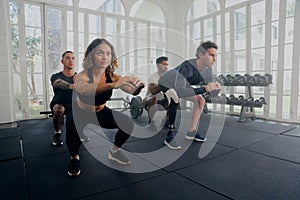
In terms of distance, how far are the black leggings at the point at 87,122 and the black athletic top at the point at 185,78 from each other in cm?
70

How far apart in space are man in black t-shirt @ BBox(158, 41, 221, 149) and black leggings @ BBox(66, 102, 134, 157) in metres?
0.65

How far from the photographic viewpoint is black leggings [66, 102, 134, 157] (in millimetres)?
1557

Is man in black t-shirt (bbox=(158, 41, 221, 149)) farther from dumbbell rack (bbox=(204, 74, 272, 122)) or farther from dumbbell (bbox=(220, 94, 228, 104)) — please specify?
dumbbell (bbox=(220, 94, 228, 104))

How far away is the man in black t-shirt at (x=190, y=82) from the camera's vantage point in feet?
6.95

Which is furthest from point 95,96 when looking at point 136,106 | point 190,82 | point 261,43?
point 261,43

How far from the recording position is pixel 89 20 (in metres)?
4.63

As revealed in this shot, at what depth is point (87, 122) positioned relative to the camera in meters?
1.65

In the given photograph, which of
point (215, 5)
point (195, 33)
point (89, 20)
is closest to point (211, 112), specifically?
point (195, 33)

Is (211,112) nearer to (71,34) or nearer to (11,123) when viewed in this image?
(71,34)

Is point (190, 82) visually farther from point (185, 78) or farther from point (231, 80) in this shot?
point (231, 80)

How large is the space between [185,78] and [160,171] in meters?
1.01

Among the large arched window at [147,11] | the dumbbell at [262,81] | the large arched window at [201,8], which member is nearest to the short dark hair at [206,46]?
the dumbbell at [262,81]

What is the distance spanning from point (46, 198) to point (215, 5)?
490cm

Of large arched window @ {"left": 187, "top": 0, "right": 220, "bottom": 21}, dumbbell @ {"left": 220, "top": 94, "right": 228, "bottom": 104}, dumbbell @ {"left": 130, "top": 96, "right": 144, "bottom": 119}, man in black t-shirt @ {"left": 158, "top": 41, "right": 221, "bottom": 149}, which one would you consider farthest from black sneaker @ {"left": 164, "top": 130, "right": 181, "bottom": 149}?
large arched window @ {"left": 187, "top": 0, "right": 220, "bottom": 21}
